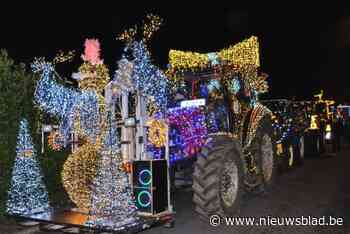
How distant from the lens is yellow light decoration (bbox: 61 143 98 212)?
25.9ft

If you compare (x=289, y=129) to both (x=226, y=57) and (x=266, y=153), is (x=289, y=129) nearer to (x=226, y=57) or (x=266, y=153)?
(x=266, y=153)

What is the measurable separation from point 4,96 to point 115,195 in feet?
9.87

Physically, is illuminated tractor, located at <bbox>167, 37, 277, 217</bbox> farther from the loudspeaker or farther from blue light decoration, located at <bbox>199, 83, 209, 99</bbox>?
the loudspeaker

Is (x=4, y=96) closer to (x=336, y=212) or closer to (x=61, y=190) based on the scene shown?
(x=61, y=190)

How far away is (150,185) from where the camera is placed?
7254 millimetres

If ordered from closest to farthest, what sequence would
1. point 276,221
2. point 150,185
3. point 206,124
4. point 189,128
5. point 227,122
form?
point 150,185 → point 276,221 → point 189,128 → point 206,124 → point 227,122

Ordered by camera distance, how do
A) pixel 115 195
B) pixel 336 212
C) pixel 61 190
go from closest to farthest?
pixel 115 195
pixel 336 212
pixel 61 190

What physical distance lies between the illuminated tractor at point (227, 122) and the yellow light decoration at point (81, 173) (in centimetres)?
172

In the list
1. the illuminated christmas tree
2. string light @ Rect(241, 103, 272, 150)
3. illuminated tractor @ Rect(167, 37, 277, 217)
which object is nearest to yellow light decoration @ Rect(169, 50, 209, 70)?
illuminated tractor @ Rect(167, 37, 277, 217)

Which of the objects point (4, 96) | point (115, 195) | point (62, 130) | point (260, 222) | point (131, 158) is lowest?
point (260, 222)

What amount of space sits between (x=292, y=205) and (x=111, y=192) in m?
4.37

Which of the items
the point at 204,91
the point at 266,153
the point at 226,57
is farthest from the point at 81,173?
the point at 266,153

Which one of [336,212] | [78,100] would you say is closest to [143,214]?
[78,100]

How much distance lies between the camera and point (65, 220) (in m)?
7.23
